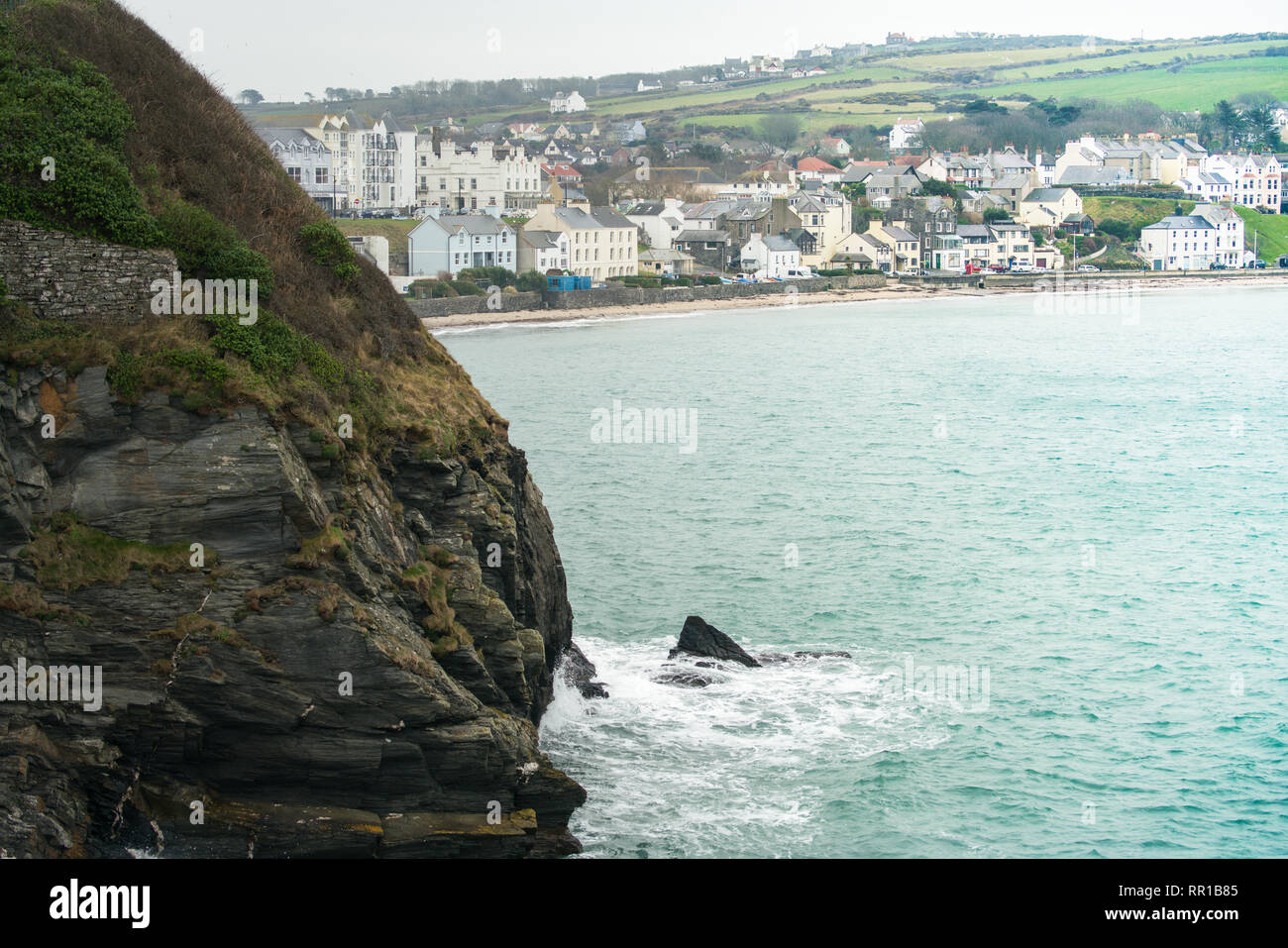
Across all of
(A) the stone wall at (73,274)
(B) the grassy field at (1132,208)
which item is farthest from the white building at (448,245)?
(B) the grassy field at (1132,208)

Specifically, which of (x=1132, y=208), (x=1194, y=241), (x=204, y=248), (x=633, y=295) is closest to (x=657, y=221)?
(x=633, y=295)

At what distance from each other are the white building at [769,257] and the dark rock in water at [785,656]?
3814 inches

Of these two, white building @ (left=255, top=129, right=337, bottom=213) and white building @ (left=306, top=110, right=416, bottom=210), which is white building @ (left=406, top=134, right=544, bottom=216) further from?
white building @ (left=255, top=129, right=337, bottom=213)

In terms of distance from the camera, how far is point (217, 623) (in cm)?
1477

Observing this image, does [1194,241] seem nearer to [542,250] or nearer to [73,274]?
[542,250]

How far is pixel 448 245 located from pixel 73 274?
78153 millimetres

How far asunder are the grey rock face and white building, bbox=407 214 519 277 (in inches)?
3089

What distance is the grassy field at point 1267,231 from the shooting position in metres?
150

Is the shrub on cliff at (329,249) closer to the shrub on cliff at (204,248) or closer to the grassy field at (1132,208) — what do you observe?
the shrub on cliff at (204,248)

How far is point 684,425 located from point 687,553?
20.5 m

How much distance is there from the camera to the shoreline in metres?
85.5

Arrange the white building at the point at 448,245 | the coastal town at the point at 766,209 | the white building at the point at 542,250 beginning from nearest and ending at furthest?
1. the white building at the point at 448,245
2. the white building at the point at 542,250
3. the coastal town at the point at 766,209

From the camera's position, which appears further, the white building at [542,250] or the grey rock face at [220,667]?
the white building at [542,250]

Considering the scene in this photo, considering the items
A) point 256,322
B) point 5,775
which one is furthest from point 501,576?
point 5,775
